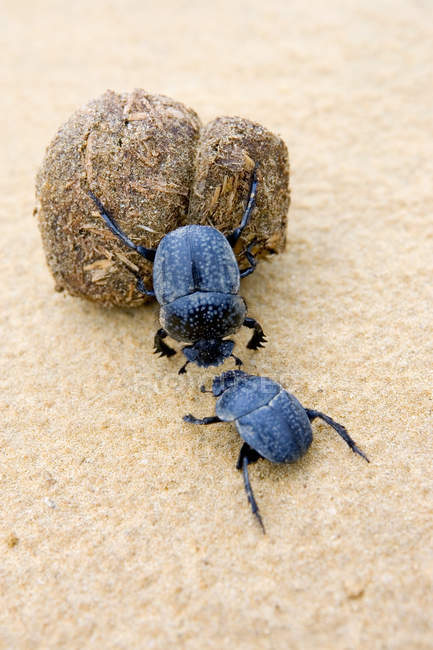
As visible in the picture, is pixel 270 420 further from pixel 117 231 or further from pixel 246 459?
pixel 117 231

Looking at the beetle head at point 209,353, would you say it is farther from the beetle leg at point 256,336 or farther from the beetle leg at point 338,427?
the beetle leg at point 338,427

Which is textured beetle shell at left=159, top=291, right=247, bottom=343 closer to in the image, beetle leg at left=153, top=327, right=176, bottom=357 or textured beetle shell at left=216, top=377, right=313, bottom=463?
beetle leg at left=153, top=327, right=176, bottom=357

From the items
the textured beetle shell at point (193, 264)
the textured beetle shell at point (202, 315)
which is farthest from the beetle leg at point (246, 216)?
the textured beetle shell at point (202, 315)

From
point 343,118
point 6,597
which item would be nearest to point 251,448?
point 6,597

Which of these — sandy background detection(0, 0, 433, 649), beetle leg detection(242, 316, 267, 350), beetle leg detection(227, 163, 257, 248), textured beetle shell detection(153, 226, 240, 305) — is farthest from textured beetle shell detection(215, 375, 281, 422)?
beetle leg detection(227, 163, 257, 248)

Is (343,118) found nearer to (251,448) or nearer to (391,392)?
(391,392)

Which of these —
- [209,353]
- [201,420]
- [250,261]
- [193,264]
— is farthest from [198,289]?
[201,420]

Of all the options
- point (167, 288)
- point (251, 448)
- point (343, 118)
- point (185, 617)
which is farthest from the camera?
point (343, 118)
